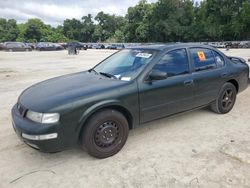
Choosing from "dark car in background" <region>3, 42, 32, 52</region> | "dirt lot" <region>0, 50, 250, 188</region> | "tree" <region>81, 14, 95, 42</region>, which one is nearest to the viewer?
"dirt lot" <region>0, 50, 250, 188</region>

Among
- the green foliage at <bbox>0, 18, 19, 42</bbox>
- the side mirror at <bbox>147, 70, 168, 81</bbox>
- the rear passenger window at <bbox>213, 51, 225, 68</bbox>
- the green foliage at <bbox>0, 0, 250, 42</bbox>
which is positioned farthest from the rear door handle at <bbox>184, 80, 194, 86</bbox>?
Answer: the green foliage at <bbox>0, 18, 19, 42</bbox>

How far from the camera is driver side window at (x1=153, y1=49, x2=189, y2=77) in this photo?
3.64m

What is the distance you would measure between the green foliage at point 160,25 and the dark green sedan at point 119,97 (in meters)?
51.6

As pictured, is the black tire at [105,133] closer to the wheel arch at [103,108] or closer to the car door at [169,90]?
the wheel arch at [103,108]

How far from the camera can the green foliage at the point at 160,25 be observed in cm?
→ 5147

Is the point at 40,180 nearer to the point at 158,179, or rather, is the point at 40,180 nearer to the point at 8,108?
the point at 158,179

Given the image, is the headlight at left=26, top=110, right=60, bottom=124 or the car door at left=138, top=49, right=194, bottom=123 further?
the car door at left=138, top=49, right=194, bottom=123

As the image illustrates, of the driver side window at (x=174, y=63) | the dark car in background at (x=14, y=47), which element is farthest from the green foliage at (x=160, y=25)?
the driver side window at (x=174, y=63)

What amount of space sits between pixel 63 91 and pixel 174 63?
1.79m

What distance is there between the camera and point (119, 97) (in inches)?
123

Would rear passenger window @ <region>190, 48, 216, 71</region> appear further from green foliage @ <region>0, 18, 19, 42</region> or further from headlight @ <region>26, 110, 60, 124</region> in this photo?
green foliage @ <region>0, 18, 19, 42</region>

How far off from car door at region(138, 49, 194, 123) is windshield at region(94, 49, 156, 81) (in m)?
0.21

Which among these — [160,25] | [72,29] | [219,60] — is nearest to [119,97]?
[219,60]

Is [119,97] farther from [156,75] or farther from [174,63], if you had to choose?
[174,63]
